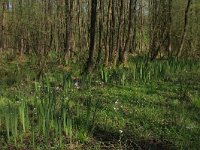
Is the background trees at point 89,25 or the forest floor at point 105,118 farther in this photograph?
the background trees at point 89,25

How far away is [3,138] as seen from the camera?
18.6 feet

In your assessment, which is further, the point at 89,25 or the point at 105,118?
the point at 89,25

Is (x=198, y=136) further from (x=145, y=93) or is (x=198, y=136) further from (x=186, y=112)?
(x=145, y=93)

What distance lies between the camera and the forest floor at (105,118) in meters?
5.42

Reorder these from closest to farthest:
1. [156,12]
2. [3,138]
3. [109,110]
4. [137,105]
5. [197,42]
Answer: [3,138] → [109,110] → [137,105] → [156,12] → [197,42]

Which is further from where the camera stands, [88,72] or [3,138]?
[88,72]

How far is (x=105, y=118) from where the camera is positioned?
23.2 ft

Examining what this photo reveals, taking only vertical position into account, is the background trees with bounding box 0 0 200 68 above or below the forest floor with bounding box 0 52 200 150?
above

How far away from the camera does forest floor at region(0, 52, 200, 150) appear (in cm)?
542

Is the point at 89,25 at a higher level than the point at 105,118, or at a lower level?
higher

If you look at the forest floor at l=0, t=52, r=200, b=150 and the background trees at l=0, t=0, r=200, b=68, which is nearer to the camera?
the forest floor at l=0, t=52, r=200, b=150

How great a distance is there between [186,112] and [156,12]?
1880 cm

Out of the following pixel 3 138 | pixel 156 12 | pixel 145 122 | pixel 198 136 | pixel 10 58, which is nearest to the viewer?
pixel 3 138

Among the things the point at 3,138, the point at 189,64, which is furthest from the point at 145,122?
the point at 189,64
